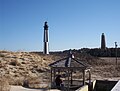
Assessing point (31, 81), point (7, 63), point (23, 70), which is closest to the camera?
point (31, 81)

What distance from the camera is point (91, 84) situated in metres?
20.1

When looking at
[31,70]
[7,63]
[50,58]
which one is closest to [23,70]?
[31,70]

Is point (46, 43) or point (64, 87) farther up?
point (46, 43)

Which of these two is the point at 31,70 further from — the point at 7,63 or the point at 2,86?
the point at 2,86

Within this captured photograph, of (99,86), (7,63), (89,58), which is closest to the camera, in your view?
(99,86)

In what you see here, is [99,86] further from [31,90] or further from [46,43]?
[46,43]

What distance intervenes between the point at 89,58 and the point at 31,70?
14523mm

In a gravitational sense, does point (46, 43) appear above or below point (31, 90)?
above

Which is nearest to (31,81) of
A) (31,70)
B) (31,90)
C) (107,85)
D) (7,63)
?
(31,90)

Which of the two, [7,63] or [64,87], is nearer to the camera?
[64,87]

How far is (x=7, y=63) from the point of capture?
33.9 metres

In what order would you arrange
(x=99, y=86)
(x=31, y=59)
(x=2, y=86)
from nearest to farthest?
(x=2, y=86)
(x=99, y=86)
(x=31, y=59)

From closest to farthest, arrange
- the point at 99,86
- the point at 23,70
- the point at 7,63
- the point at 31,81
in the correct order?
1. the point at 99,86
2. the point at 31,81
3. the point at 23,70
4. the point at 7,63

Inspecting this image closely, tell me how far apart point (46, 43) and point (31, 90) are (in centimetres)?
1367
